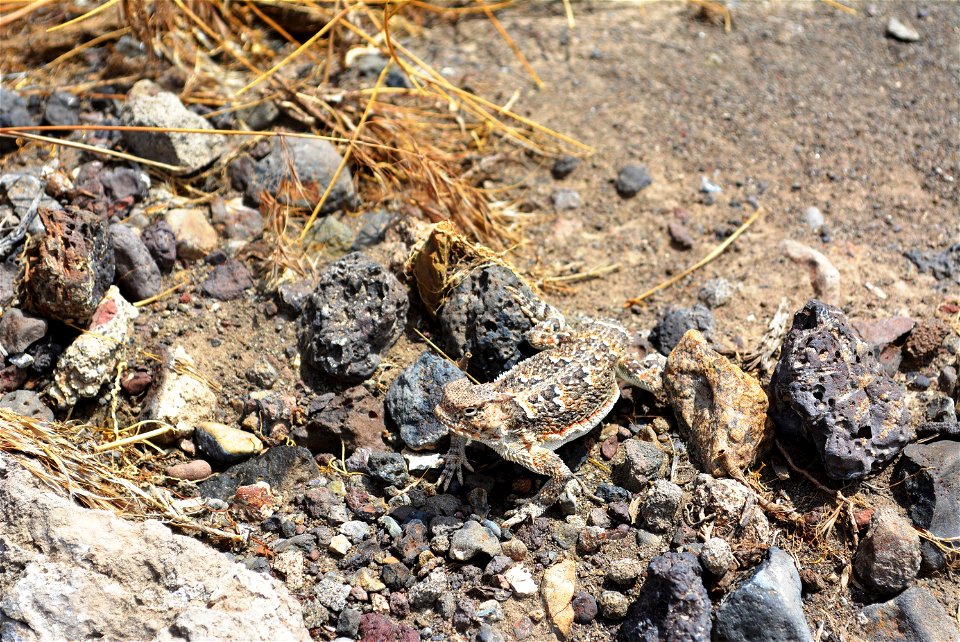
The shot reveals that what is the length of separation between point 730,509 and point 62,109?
17.2 ft

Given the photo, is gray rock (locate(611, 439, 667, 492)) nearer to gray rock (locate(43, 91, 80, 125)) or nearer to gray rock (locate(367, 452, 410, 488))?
gray rock (locate(367, 452, 410, 488))

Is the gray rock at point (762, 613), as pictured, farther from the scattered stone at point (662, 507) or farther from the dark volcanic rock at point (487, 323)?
the dark volcanic rock at point (487, 323)

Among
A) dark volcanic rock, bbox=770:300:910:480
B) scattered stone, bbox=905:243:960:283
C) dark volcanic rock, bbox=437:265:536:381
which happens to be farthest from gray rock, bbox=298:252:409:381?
scattered stone, bbox=905:243:960:283

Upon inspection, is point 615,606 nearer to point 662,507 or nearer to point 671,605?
point 671,605

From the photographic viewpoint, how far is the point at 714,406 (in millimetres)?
4664

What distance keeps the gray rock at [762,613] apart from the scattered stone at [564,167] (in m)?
3.52

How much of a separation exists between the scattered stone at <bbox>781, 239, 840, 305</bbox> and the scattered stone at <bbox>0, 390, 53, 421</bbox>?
188 inches

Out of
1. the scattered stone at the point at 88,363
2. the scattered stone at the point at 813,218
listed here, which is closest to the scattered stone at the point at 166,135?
the scattered stone at the point at 88,363

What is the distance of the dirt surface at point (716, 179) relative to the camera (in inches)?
196

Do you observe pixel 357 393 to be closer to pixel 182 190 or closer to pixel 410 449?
pixel 410 449

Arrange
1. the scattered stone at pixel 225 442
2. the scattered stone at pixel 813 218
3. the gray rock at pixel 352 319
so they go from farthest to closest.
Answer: the scattered stone at pixel 813 218, the gray rock at pixel 352 319, the scattered stone at pixel 225 442

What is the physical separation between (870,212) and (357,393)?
4.03 m

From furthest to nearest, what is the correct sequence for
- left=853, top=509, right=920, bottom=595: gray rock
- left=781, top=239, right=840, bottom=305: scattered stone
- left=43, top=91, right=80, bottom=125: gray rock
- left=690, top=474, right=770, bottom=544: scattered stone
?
1. left=43, top=91, right=80, bottom=125: gray rock
2. left=781, top=239, right=840, bottom=305: scattered stone
3. left=690, top=474, right=770, bottom=544: scattered stone
4. left=853, top=509, right=920, bottom=595: gray rock

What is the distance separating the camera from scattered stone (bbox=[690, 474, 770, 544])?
166 inches
